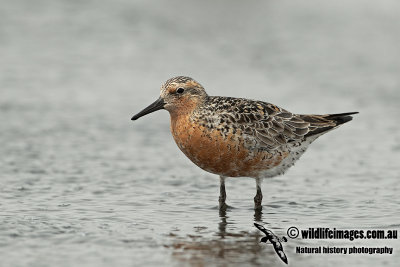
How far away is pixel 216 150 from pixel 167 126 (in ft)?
16.9

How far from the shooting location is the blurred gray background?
27.4ft

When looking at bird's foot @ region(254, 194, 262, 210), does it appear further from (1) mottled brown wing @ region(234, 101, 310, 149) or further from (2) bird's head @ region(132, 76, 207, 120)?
(2) bird's head @ region(132, 76, 207, 120)

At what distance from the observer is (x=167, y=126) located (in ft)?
48.0

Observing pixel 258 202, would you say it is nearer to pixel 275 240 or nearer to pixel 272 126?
pixel 272 126

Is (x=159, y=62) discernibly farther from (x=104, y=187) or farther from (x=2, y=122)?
(x=104, y=187)

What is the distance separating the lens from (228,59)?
1934cm

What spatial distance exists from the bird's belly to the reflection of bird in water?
41.2 inches

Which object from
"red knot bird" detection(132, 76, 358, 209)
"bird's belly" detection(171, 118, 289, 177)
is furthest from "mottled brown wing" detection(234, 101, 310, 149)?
"bird's belly" detection(171, 118, 289, 177)

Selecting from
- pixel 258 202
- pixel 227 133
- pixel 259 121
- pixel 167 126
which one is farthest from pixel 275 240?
pixel 167 126

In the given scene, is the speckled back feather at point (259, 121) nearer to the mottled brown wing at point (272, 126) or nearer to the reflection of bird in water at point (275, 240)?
the mottled brown wing at point (272, 126)

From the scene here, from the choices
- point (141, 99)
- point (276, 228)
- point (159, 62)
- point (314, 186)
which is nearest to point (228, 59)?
point (159, 62)

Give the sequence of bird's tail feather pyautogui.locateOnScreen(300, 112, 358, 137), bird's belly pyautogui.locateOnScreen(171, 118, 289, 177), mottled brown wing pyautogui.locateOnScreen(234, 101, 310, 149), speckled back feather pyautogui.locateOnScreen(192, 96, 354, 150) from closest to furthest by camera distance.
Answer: bird's belly pyautogui.locateOnScreen(171, 118, 289, 177) < speckled back feather pyautogui.locateOnScreen(192, 96, 354, 150) < mottled brown wing pyautogui.locateOnScreen(234, 101, 310, 149) < bird's tail feather pyautogui.locateOnScreen(300, 112, 358, 137)

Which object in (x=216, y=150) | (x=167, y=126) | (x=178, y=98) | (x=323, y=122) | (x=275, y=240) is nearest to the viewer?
(x=275, y=240)

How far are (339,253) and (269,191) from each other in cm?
312
